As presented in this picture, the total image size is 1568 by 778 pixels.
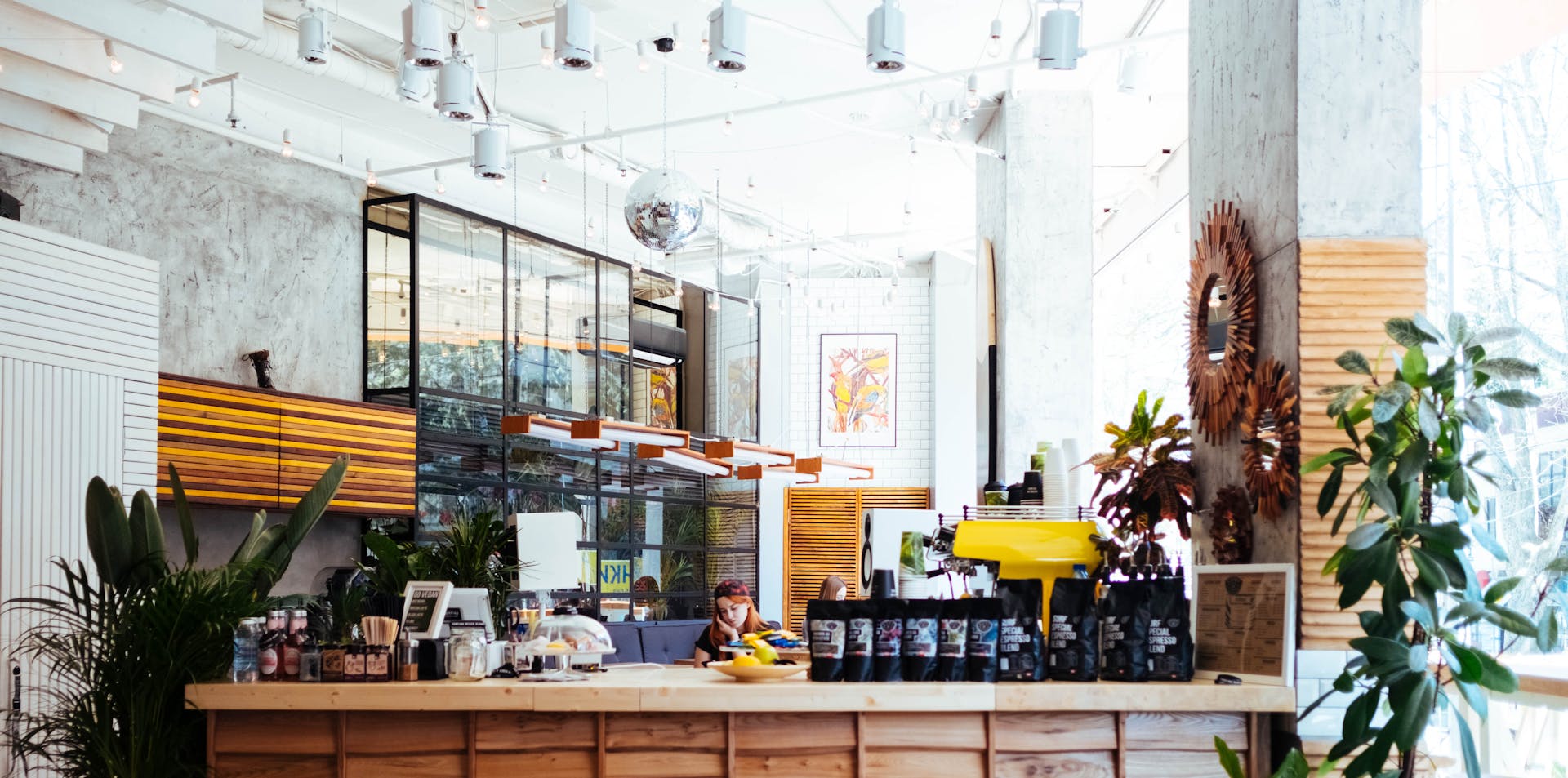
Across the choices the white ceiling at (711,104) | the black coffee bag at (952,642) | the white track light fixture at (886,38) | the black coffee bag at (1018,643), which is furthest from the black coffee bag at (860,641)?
the white ceiling at (711,104)

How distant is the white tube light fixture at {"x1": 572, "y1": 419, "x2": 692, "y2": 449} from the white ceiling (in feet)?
7.28

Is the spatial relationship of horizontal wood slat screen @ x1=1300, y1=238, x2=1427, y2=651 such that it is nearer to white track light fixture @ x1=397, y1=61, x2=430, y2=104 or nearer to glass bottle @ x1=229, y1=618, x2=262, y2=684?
glass bottle @ x1=229, y1=618, x2=262, y2=684

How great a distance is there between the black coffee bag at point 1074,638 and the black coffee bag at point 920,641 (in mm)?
344

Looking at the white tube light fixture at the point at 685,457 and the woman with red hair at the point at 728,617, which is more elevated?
the white tube light fixture at the point at 685,457

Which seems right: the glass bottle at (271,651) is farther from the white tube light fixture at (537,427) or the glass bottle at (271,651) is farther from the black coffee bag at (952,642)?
the white tube light fixture at (537,427)

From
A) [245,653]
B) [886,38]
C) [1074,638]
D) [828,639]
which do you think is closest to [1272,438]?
[1074,638]

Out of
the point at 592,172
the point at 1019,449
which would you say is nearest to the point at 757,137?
the point at 592,172

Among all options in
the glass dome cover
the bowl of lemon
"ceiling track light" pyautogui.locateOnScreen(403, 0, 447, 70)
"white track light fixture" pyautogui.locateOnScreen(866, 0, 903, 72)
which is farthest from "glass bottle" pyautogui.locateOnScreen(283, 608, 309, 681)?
"white track light fixture" pyautogui.locateOnScreen(866, 0, 903, 72)

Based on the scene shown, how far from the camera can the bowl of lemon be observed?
4.07 metres

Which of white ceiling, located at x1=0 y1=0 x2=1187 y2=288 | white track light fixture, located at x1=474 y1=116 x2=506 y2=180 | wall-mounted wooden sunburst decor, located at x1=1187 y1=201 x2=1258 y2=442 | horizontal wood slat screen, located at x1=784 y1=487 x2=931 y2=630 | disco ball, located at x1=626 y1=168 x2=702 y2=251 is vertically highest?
white ceiling, located at x1=0 y1=0 x2=1187 y2=288

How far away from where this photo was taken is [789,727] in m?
3.96

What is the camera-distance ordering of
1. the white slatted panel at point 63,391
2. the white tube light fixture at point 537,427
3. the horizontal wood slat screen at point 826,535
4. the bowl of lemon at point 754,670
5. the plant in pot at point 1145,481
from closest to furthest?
the bowl of lemon at point 754,670
the plant in pot at point 1145,481
the white slatted panel at point 63,391
the white tube light fixture at point 537,427
the horizontal wood slat screen at point 826,535

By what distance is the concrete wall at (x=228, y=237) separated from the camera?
8.73 meters

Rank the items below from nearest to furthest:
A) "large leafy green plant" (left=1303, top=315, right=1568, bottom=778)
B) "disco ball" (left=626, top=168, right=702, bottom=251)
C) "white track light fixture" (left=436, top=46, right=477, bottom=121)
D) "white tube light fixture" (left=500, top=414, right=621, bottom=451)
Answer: "large leafy green plant" (left=1303, top=315, right=1568, bottom=778) < "white track light fixture" (left=436, top=46, right=477, bottom=121) < "disco ball" (left=626, top=168, right=702, bottom=251) < "white tube light fixture" (left=500, top=414, right=621, bottom=451)
